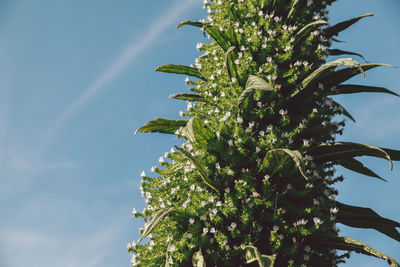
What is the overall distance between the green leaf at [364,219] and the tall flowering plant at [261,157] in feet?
0.05

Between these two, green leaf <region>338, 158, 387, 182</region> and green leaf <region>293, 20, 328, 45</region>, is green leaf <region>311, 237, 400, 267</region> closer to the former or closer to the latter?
green leaf <region>338, 158, 387, 182</region>

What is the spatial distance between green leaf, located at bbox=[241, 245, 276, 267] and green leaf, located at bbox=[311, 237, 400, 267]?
105 centimetres

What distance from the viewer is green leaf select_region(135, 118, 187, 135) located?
556cm

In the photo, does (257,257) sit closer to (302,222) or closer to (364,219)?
(302,222)

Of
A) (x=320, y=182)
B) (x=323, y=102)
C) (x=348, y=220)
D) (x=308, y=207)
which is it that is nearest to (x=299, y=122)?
(x=323, y=102)

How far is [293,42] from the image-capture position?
543cm

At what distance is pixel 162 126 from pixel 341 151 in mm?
2729

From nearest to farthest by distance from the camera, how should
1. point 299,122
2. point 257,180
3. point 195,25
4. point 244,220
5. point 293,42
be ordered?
point 244,220 → point 257,180 → point 299,122 → point 293,42 → point 195,25

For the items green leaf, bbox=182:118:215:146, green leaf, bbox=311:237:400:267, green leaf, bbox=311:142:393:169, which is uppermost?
green leaf, bbox=182:118:215:146

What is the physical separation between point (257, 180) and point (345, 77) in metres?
2.17

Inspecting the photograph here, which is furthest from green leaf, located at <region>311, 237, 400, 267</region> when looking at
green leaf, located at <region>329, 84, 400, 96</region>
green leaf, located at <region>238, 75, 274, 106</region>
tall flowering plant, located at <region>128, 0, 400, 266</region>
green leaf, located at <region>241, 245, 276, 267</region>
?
green leaf, located at <region>329, 84, 400, 96</region>

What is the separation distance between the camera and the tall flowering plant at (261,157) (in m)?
4.43

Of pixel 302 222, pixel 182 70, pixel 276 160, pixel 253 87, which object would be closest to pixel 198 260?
pixel 302 222

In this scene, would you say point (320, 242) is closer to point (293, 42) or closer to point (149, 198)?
point (149, 198)
